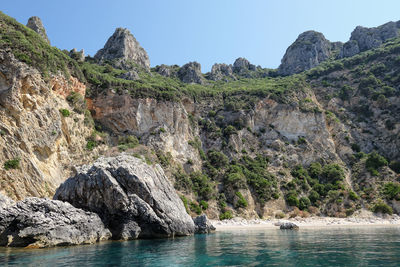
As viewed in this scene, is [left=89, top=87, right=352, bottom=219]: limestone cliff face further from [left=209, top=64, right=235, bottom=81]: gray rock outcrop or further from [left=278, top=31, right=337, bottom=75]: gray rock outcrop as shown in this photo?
[left=278, top=31, right=337, bottom=75]: gray rock outcrop

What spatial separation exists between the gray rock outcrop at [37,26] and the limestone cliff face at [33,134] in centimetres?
2270

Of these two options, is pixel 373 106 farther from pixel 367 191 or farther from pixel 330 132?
pixel 367 191

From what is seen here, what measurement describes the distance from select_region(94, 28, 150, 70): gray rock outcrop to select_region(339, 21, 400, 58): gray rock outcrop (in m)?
70.1

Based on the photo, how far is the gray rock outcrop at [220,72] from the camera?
8719 cm

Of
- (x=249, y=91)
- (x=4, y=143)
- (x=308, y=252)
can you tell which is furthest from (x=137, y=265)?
(x=249, y=91)

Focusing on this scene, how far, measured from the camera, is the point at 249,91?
6562 centimetres

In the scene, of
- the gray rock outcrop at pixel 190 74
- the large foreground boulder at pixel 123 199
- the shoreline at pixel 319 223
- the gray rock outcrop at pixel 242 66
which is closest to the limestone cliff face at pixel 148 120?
the shoreline at pixel 319 223

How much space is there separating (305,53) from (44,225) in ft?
341

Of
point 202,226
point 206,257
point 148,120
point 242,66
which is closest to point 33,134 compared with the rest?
point 148,120

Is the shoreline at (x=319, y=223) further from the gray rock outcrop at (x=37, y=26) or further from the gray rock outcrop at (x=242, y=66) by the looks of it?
the gray rock outcrop at (x=242, y=66)

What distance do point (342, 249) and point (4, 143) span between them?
29.1 m

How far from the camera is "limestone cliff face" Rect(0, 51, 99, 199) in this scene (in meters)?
26.0

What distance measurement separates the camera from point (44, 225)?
17.2 m

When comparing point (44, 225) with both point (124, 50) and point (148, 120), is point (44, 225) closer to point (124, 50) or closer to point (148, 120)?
point (148, 120)
